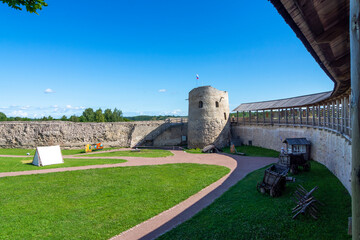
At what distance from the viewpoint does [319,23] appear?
329 cm

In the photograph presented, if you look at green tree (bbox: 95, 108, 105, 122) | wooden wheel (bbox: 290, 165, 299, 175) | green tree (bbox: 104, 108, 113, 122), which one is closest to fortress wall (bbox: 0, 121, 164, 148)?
wooden wheel (bbox: 290, 165, 299, 175)

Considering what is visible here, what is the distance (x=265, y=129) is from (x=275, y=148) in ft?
9.14

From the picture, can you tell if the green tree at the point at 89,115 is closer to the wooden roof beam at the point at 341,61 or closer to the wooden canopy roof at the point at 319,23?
the wooden roof beam at the point at 341,61

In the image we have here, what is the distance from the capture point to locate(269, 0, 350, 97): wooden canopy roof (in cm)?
281

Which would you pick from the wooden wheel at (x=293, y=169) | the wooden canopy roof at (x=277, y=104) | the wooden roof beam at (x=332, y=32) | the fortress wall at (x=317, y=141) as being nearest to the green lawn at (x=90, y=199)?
the wooden wheel at (x=293, y=169)

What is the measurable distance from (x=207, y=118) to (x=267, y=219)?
20301 millimetres

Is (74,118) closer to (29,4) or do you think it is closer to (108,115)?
(108,115)

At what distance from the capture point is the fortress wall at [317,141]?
28.8 ft

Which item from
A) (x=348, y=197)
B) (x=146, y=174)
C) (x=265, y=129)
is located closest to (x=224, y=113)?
(x=265, y=129)

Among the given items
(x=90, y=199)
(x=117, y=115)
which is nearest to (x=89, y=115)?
(x=117, y=115)

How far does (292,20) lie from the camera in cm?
317

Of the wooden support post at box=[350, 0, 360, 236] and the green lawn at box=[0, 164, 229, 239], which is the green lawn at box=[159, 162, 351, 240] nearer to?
the green lawn at box=[0, 164, 229, 239]

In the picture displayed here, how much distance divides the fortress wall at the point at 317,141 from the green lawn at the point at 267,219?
38.6 inches

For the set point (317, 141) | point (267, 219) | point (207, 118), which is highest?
point (207, 118)
